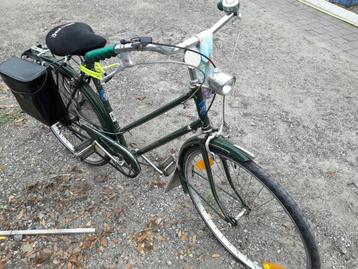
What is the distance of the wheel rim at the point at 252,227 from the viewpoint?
2607 mm

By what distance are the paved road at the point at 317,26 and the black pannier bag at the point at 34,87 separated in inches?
163

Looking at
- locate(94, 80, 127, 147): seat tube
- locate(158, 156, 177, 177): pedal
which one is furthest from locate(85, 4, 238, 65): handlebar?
locate(158, 156, 177, 177): pedal

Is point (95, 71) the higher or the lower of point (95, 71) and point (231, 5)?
the lower

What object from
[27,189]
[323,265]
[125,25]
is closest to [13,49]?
[125,25]

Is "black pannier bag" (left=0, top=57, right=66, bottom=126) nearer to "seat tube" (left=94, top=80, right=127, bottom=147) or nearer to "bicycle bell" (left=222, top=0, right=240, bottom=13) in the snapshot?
"seat tube" (left=94, top=80, right=127, bottom=147)

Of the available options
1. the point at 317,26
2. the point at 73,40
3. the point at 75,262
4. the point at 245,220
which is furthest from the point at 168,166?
the point at 317,26

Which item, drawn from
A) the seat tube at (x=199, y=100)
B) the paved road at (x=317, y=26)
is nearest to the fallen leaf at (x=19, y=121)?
the seat tube at (x=199, y=100)

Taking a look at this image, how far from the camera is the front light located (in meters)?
1.80

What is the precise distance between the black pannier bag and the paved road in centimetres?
415

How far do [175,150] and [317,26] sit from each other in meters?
3.77

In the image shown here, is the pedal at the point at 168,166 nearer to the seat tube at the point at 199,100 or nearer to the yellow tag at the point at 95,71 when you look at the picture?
the seat tube at the point at 199,100

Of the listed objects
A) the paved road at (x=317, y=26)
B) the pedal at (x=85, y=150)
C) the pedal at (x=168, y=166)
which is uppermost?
the pedal at (x=168, y=166)

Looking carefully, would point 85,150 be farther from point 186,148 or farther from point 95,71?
point 186,148

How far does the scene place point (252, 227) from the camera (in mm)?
2818
